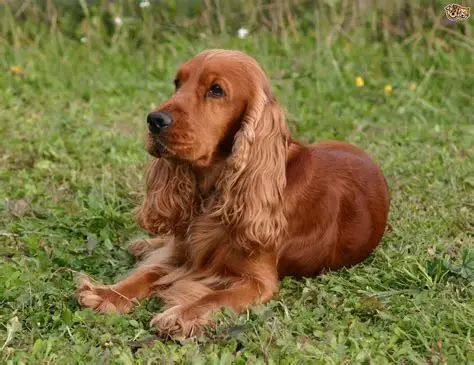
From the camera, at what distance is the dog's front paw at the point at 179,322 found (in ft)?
10.4

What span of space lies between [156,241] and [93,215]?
0.47 metres

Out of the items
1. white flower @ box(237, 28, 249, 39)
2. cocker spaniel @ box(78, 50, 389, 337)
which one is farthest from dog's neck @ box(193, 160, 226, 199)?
white flower @ box(237, 28, 249, 39)

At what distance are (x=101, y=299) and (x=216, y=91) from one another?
2.83 ft

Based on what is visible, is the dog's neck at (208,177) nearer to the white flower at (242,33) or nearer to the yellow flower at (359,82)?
the yellow flower at (359,82)

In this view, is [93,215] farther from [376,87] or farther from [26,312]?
[376,87]

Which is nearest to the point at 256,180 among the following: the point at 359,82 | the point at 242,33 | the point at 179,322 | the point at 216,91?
the point at 216,91

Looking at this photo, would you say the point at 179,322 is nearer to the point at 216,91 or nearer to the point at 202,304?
the point at 202,304

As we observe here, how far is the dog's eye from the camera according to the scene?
337 centimetres

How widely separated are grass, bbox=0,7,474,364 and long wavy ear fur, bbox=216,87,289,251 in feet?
0.97

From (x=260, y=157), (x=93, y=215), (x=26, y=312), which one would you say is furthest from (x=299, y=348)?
(x=93, y=215)

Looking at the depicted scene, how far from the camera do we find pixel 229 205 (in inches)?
137

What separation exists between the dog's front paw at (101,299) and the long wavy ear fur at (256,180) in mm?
477

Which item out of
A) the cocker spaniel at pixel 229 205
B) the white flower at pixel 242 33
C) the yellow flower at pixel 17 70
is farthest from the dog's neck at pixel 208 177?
the white flower at pixel 242 33

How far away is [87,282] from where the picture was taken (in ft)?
11.4
